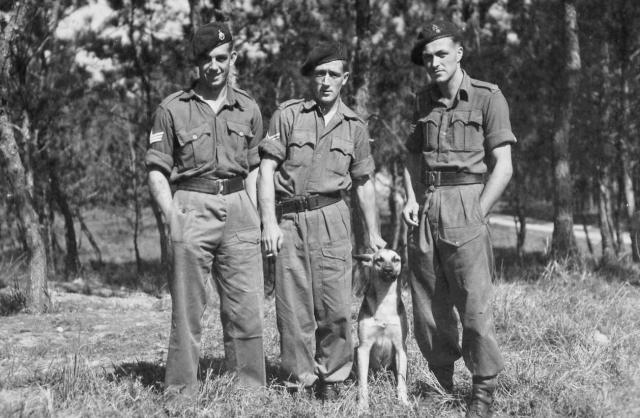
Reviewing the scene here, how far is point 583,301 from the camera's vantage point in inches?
259

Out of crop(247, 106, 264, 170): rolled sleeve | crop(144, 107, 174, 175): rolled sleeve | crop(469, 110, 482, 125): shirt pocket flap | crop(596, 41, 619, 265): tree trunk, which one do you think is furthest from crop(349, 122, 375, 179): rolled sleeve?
crop(596, 41, 619, 265): tree trunk

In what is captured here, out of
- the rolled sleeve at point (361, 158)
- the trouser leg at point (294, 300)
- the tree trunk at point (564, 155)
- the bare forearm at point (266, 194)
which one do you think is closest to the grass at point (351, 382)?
the trouser leg at point (294, 300)

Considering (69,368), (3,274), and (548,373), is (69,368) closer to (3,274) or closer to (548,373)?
(548,373)

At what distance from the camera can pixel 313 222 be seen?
14.0 ft

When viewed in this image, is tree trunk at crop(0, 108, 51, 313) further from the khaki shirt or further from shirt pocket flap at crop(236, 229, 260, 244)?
the khaki shirt

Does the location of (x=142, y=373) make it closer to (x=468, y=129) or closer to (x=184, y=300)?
(x=184, y=300)

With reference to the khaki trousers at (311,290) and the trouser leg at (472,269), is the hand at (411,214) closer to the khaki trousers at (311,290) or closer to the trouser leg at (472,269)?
the trouser leg at (472,269)

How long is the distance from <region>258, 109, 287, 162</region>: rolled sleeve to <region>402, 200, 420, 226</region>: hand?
79 centimetres

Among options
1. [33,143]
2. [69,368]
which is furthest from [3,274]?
Result: [69,368]

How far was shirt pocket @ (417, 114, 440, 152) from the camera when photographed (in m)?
4.15

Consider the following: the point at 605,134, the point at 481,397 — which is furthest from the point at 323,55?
the point at 605,134

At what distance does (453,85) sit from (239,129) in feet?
4.18

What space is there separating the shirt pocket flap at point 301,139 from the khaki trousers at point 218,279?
0.44m

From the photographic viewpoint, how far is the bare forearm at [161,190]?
13.3 feet
